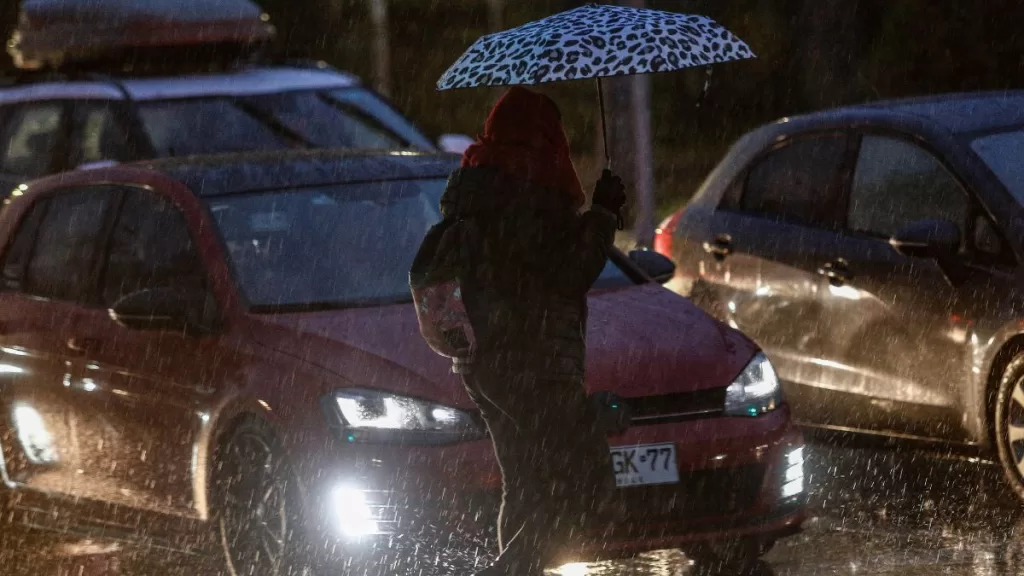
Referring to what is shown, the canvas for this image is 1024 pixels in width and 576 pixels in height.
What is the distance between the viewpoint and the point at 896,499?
862 cm

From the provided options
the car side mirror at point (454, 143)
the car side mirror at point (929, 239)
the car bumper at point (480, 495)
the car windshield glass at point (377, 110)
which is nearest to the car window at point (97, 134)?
the car windshield glass at point (377, 110)

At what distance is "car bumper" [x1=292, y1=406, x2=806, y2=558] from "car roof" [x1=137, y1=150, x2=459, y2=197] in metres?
1.73

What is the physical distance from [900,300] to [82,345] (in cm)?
339

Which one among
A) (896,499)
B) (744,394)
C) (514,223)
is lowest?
(896,499)

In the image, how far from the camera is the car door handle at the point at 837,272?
923cm

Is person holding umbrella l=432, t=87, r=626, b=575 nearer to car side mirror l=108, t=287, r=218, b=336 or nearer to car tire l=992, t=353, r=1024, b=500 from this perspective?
car side mirror l=108, t=287, r=218, b=336

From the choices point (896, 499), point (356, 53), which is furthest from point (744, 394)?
Answer: point (356, 53)

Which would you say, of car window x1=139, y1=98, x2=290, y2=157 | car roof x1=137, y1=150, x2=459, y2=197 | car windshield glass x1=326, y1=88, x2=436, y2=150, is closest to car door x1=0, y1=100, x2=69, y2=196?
car window x1=139, y1=98, x2=290, y2=157

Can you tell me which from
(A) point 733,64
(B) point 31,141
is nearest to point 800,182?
(B) point 31,141

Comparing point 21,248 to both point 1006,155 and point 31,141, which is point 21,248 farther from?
point 31,141

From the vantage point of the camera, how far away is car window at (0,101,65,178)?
44.5 feet

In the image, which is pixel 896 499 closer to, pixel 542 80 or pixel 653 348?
pixel 653 348

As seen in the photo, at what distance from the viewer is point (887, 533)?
799 cm

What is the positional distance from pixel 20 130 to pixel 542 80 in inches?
323
